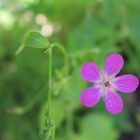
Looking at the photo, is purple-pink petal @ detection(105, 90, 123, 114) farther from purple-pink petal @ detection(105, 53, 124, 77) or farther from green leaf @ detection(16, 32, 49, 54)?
green leaf @ detection(16, 32, 49, 54)

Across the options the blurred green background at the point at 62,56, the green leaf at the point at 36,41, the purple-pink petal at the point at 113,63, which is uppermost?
the green leaf at the point at 36,41

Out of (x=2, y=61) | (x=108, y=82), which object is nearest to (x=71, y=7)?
(x=2, y=61)

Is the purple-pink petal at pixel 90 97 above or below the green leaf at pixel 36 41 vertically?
below

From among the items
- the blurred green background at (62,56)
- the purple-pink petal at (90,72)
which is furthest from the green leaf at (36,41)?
the blurred green background at (62,56)

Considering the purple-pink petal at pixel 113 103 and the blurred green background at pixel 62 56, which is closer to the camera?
the purple-pink petal at pixel 113 103

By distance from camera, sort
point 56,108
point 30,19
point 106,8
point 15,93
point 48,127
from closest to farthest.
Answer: point 48,127
point 56,108
point 106,8
point 15,93
point 30,19

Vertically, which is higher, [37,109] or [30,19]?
[30,19]

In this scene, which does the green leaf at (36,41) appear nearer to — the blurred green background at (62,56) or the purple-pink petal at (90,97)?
the purple-pink petal at (90,97)

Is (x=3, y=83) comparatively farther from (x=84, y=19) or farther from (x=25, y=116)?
(x=84, y=19)
